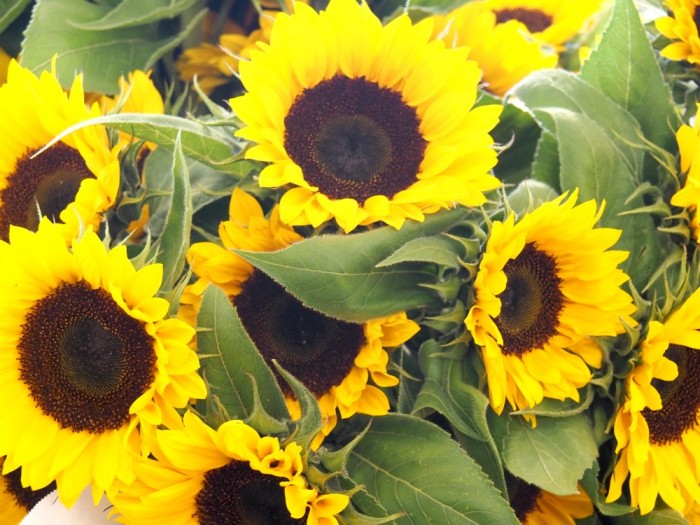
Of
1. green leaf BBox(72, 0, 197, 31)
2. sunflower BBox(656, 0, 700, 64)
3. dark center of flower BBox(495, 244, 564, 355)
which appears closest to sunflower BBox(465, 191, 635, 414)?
dark center of flower BBox(495, 244, 564, 355)

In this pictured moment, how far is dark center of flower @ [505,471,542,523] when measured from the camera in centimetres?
71

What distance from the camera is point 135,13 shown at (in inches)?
33.6

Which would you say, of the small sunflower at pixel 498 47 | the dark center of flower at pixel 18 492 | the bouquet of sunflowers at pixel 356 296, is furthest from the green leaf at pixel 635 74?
the dark center of flower at pixel 18 492

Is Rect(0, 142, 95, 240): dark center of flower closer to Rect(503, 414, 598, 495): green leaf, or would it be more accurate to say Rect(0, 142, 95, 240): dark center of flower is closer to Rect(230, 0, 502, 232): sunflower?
Rect(230, 0, 502, 232): sunflower

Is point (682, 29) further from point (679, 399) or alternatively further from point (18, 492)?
point (18, 492)

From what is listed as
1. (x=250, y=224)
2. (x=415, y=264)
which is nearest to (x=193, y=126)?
(x=250, y=224)

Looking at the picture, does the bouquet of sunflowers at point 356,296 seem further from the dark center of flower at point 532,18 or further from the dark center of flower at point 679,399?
the dark center of flower at point 532,18

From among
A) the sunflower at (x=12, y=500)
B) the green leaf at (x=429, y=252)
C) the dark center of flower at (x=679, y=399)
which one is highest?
the green leaf at (x=429, y=252)

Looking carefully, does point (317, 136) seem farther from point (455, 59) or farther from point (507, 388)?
point (507, 388)

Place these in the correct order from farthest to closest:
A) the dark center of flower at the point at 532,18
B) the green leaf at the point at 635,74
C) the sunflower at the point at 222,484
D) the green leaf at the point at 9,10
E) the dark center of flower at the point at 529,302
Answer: the dark center of flower at the point at 532,18
the green leaf at the point at 9,10
the green leaf at the point at 635,74
the dark center of flower at the point at 529,302
the sunflower at the point at 222,484

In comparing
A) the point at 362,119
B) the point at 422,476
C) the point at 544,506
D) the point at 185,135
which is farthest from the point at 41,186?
the point at 544,506

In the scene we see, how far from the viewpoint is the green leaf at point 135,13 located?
0.84 meters

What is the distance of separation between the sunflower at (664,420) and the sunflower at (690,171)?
77mm

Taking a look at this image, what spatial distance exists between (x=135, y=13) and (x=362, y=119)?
0.30 metres
